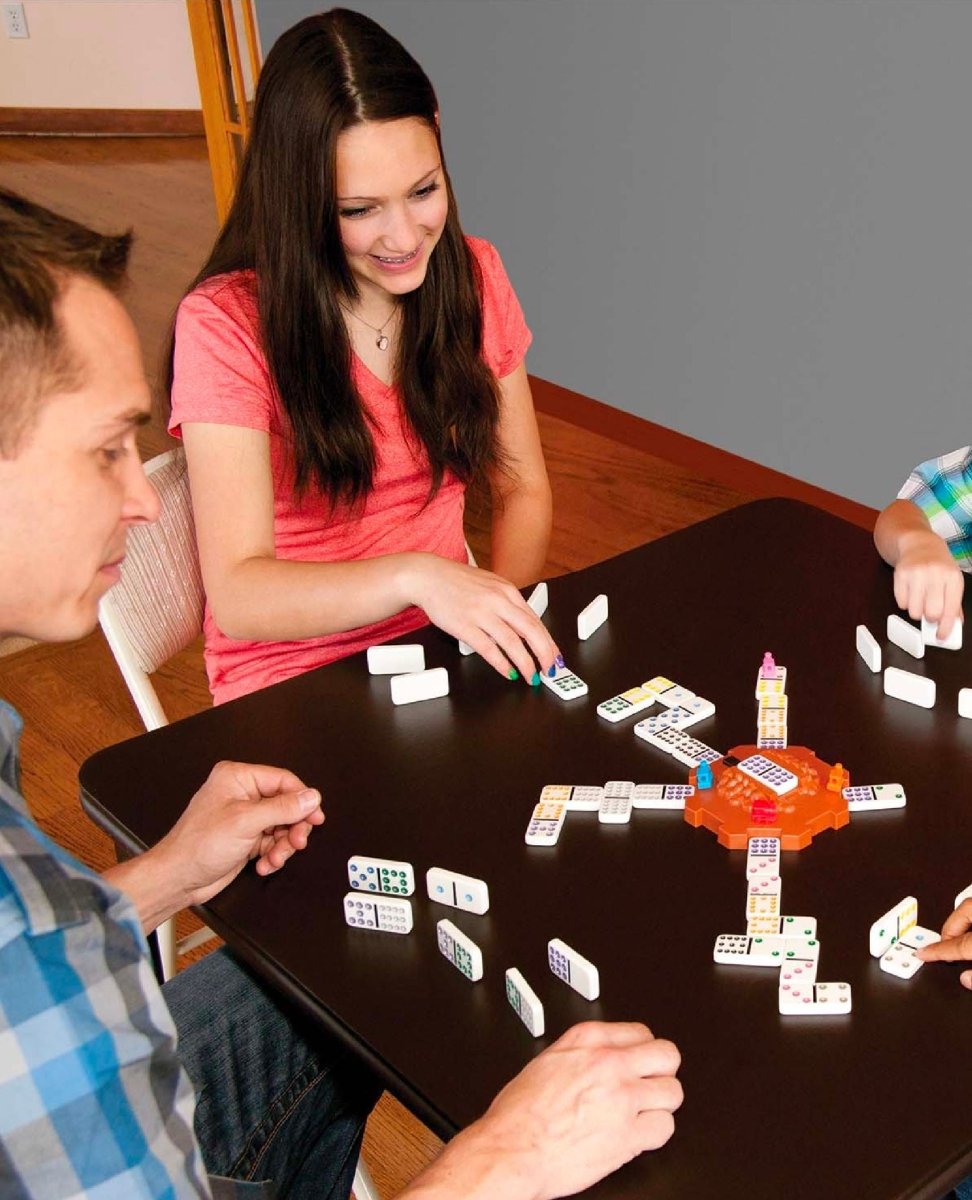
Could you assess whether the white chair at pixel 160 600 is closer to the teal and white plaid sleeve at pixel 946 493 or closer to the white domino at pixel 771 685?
the white domino at pixel 771 685

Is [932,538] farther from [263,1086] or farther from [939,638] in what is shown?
[263,1086]

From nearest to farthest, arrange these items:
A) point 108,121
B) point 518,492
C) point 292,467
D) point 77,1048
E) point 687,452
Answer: point 77,1048 → point 292,467 → point 518,492 → point 687,452 → point 108,121

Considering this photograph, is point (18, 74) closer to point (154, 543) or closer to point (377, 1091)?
point (154, 543)

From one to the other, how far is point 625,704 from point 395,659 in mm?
236

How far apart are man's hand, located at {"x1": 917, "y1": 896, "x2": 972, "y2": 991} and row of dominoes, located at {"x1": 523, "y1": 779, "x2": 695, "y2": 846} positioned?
235 mm

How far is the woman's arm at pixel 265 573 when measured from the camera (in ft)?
4.79

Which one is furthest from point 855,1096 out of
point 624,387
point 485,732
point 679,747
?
point 624,387

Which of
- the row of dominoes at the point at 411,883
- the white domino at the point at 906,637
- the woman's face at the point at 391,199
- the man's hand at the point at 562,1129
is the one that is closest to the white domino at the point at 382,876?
the row of dominoes at the point at 411,883

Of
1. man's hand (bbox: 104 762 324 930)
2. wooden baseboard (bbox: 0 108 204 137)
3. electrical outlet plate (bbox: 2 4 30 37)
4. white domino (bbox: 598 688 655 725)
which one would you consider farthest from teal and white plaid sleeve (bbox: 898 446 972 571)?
electrical outlet plate (bbox: 2 4 30 37)

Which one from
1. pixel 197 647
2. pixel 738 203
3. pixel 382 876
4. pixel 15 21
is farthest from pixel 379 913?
pixel 15 21

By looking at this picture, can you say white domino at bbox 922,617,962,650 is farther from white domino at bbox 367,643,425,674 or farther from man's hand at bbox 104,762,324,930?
man's hand at bbox 104,762,324,930

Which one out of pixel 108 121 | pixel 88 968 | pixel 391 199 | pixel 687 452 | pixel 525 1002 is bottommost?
pixel 687 452

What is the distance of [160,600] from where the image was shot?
1699mm

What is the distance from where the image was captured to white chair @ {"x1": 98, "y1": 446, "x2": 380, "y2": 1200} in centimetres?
162
